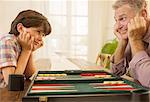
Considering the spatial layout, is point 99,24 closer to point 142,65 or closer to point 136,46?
point 136,46

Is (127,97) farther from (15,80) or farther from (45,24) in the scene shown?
(45,24)

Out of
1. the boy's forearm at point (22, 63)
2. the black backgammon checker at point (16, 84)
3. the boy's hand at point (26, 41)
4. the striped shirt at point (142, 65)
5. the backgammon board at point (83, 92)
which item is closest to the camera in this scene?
the backgammon board at point (83, 92)

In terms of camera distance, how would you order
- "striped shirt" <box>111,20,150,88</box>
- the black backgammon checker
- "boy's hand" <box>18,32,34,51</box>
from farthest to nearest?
1. "boy's hand" <box>18,32,34,51</box>
2. "striped shirt" <box>111,20,150,88</box>
3. the black backgammon checker

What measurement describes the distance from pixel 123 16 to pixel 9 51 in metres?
0.69

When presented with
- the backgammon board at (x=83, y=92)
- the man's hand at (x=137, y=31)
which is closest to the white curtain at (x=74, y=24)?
the man's hand at (x=137, y=31)

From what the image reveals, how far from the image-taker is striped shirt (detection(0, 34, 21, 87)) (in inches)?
58.8

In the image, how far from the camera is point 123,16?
1.68 meters

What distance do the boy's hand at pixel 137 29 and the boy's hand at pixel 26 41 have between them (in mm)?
575

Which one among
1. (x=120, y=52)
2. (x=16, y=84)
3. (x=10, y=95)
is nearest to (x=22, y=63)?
(x=16, y=84)

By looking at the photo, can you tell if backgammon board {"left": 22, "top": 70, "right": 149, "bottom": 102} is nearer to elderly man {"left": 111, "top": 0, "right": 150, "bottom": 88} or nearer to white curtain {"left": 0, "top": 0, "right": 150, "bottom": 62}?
elderly man {"left": 111, "top": 0, "right": 150, "bottom": 88}

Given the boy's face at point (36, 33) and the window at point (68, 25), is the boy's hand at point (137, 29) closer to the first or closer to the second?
the boy's face at point (36, 33)

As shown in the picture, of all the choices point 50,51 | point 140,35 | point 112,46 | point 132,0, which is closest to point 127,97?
point 140,35

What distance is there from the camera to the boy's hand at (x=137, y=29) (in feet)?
4.99

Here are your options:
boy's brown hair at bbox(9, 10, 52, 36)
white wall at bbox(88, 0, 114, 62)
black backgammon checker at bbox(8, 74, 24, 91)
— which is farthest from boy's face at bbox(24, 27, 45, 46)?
white wall at bbox(88, 0, 114, 62)
